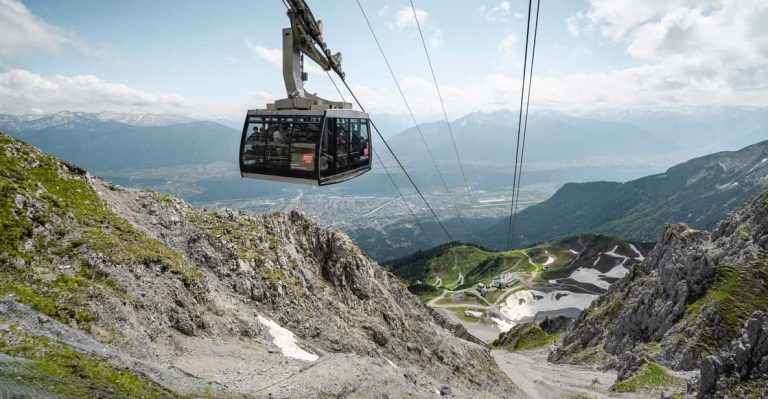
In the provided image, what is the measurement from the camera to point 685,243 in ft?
283

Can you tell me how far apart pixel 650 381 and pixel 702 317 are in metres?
14.6

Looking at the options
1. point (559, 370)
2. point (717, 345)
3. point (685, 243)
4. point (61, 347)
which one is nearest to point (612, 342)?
point (559, 370)

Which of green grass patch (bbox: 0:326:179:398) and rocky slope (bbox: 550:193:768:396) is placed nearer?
green grass patch (bbox: 0:326:179:398)

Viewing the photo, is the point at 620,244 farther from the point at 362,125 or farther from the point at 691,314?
the point at 362,125

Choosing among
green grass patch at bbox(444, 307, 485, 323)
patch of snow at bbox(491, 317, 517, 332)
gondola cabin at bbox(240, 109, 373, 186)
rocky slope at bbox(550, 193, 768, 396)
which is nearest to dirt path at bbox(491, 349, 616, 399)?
rocky slope at bbox(550, 193, 768, 396)

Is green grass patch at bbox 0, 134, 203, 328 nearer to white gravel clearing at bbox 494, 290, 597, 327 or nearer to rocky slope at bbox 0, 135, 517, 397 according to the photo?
rocky slope at bbox 0, 135, 517, 397

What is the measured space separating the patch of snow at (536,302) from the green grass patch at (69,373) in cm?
13619

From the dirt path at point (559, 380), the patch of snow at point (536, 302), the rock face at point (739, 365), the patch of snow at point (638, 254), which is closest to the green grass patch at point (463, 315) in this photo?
the patch of snow at point (536, 302)

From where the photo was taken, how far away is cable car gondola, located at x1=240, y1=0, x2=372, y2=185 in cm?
1970

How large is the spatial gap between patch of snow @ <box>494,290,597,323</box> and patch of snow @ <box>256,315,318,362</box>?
394ft

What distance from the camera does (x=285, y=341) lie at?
1133 inches

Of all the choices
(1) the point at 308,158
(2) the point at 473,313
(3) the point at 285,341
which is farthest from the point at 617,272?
(1) the point at 308,158

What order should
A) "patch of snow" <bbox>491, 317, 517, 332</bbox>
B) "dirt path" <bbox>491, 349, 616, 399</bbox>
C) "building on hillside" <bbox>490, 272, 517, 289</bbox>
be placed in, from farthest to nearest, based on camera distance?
"building on hillside" <bbox>490, 272, 517, 289</bbox> < "patch of snow" <bbox>491, 317, 517, 332</bbox> < "dirt path" <bbox>491, 349, 616, 399</bbox>

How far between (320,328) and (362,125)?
17166 millimetres
